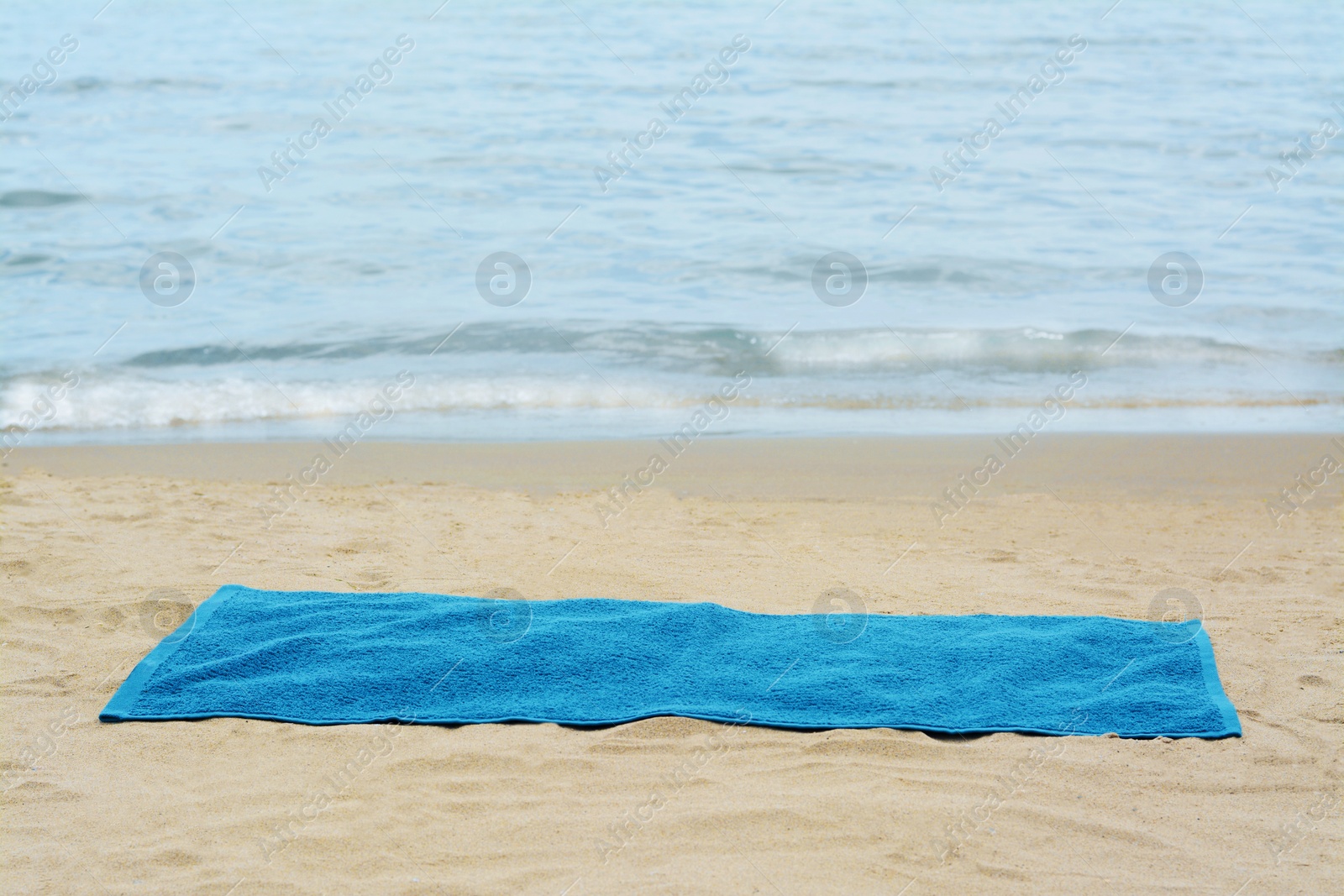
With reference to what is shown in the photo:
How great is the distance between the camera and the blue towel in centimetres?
335

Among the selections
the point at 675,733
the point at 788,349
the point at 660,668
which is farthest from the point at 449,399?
the point at 675,733

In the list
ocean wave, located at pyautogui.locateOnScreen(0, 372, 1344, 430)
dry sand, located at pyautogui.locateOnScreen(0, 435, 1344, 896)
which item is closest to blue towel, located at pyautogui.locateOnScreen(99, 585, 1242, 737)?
dry sand, located at pyautogui.locateOnScreen(0, 435, 1344, 896)

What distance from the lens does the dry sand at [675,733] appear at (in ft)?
8.79

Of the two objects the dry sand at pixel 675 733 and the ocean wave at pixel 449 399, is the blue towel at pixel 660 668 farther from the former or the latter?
the ocean wave at pixel 449 399

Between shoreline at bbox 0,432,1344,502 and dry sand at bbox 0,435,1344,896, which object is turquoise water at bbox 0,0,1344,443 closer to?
shoreline at bbox 0,432,1344,502

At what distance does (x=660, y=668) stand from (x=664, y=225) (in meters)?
8.04

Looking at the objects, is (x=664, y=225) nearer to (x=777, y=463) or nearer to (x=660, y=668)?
(x=777, y=463)

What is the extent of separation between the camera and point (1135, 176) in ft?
41.6

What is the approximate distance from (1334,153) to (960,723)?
13.5 m

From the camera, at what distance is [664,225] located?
36.4 feet

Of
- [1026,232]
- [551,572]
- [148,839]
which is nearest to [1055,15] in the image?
[1026,232]

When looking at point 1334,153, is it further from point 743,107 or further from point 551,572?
point 551,572

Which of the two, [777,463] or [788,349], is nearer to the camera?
[777,463]

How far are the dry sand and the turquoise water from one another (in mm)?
1457
